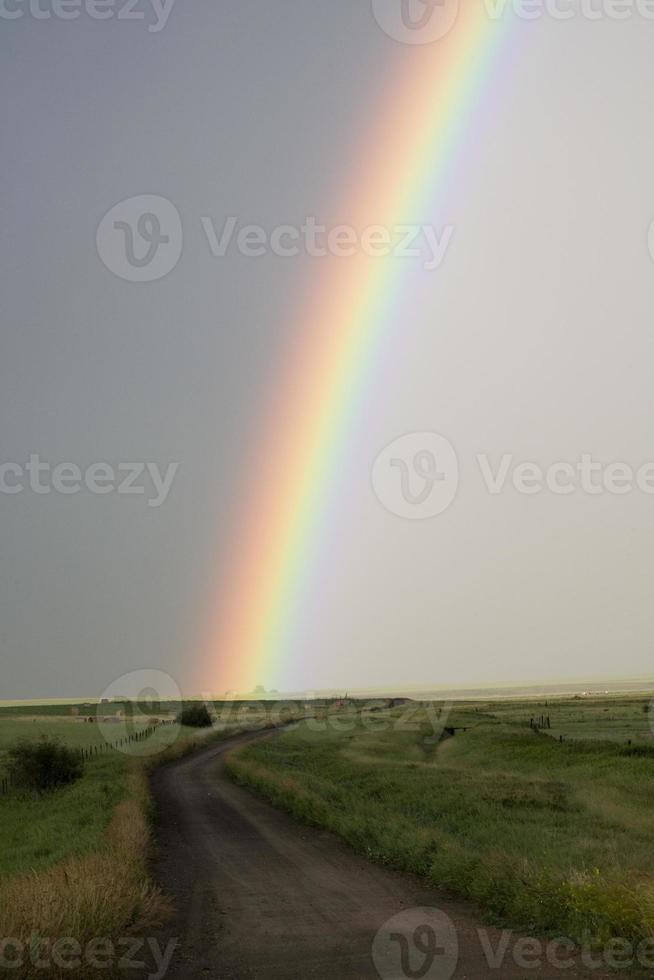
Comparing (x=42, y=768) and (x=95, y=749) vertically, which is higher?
(x=95, y=749)

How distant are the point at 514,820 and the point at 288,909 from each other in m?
11.6

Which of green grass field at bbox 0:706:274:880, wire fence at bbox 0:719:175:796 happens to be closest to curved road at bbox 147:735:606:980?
green grass field at bbox 0:706:274:880

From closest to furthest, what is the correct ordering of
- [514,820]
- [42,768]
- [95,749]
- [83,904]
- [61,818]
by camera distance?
[83,904] → [514,820] → [61,818] → [42,768] → [95,749]

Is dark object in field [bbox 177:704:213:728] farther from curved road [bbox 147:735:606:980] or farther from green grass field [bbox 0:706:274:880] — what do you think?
curved road [bbox 147:735:606:980]

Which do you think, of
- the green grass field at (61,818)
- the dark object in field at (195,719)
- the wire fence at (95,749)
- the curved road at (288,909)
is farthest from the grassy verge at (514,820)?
the dark object in field at (195,719)

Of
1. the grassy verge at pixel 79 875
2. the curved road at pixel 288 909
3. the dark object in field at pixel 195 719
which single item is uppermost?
the dark object in field at pixel 195 719

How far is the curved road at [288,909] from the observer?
11453mm

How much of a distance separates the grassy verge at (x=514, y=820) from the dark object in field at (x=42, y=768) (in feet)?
32.1

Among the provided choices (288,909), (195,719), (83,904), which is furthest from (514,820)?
(195,719)

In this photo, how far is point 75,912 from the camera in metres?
11.5

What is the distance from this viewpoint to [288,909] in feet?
50.1

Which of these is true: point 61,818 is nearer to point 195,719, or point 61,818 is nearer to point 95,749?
point 95,749

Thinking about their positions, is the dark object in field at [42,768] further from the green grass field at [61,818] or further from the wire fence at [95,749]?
the green grass field at [61,818]

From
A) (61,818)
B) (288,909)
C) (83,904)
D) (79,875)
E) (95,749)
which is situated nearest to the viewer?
(83,904)
